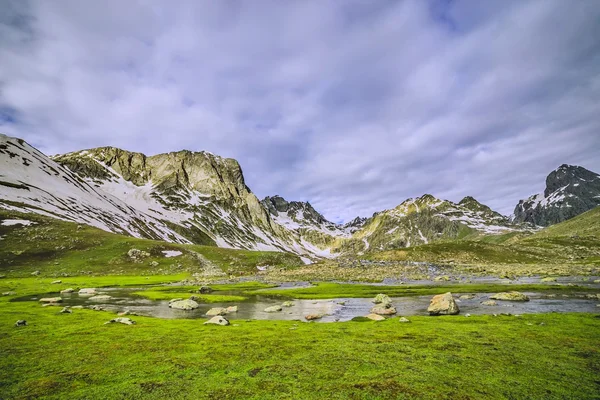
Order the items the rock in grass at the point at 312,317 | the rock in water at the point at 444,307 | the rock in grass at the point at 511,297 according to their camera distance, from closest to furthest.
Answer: the rock in water at the point at 444,307, the rock in grass at the point at 312,317, the rock in grass at the point at 511,297

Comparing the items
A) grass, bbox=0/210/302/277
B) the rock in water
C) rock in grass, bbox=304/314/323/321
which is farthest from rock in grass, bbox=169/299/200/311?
grass, bbox=0/210/302/277

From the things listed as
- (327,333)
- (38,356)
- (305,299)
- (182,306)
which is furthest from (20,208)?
(327,333)

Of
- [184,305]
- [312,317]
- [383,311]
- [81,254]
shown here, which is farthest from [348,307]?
[81,254]

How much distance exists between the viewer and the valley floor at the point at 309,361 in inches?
→ 579

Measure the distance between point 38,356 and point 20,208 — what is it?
173m

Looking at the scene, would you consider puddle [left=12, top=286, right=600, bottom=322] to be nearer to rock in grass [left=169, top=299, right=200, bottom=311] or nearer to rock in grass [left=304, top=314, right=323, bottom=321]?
rock in grass [left=304, top=314, right=323, bottom=321]

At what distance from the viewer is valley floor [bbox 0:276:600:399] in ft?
48.2

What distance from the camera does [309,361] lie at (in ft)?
62.6

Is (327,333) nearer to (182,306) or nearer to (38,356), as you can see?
(38,356)

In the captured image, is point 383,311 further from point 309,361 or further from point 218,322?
point 309,361

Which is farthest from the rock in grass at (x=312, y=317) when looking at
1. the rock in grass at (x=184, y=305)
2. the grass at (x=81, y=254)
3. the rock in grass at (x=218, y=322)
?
the grass at (x=81, y=254)

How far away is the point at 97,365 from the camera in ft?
60.8

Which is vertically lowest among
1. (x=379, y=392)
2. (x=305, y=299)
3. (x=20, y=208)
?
(x=305, y=299)

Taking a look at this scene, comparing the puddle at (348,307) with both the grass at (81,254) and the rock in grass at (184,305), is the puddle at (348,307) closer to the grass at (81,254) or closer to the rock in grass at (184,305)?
the rock in grass at (184,305)
